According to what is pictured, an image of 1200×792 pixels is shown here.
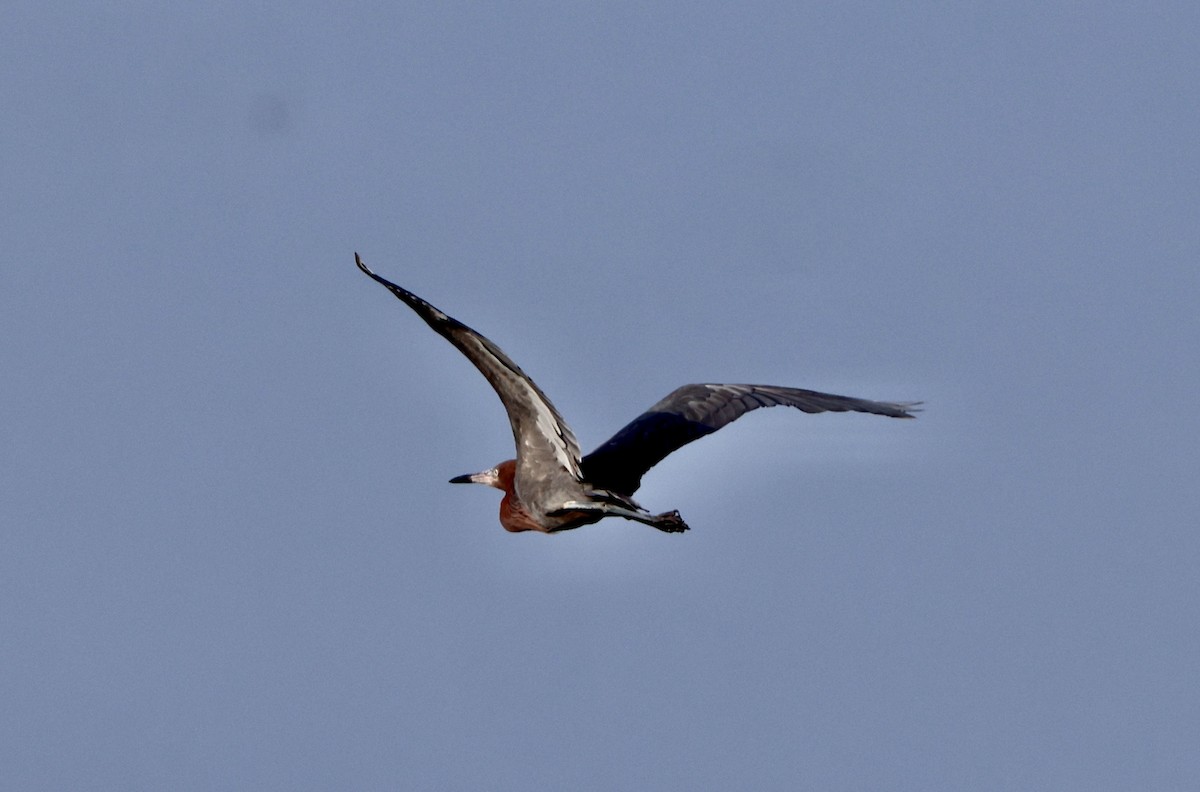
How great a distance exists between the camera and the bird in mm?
20875

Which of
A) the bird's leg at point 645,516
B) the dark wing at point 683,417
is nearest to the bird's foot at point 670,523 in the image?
the bird's leg at point 645,516

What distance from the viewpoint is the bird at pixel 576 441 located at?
20.9 meters

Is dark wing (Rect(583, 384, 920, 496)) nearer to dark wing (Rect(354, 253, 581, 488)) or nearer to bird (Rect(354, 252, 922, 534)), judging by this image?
bird (Rect(354, 252, 922, 534))

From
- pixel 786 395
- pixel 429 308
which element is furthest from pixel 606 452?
pixel 429 308

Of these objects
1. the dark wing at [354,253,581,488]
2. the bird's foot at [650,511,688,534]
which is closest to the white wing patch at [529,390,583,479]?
the dark wing at [354,253,581,488]

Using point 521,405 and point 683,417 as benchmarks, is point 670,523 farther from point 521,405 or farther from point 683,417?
point 683,417

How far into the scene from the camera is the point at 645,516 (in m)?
21.0

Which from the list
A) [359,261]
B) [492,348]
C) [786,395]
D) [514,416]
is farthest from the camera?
[786,395]

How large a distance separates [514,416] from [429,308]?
277 cm

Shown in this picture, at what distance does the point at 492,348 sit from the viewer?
20.1 m

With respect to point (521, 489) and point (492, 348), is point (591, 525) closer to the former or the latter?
point (521, 489)

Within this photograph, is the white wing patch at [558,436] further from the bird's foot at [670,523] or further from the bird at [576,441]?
the bird's foot at [670,523]

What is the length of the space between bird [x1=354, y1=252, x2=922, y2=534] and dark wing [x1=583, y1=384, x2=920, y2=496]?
13 mm

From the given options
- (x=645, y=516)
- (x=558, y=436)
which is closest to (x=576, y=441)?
(x=558, y=436)
